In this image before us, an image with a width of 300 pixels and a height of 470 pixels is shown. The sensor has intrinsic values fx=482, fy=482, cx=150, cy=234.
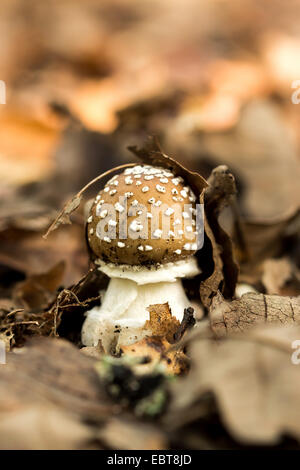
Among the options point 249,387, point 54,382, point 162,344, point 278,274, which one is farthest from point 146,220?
point 278,274

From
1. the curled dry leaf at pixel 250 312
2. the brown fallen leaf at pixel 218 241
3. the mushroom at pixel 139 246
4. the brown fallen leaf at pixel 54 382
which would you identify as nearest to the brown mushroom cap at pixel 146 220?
the mushroom at pixel 139 246

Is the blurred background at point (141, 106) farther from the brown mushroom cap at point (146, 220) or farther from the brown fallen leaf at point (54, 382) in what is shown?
the brown fallen leaf at point (54, 382)

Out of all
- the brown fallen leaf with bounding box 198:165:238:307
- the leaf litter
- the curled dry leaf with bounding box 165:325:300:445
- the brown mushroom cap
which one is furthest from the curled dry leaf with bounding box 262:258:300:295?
the curled dry leaf with bounding box 165:325:300:445

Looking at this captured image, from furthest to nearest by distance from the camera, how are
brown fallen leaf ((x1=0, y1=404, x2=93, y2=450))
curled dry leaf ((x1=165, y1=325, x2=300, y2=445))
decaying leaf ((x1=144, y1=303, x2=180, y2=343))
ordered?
decaying leaf ((x1=144, y1=303, x2=180, y2=343)), brown fallen leaf ((x1=0, y1=404, x2=93, y2=450)), curled dry leaf ((x1=165, y1=325, x2=300, y2=445))

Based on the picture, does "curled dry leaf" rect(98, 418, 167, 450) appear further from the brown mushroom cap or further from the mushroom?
the brown mushroom cap

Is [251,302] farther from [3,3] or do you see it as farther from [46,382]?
[3,3]

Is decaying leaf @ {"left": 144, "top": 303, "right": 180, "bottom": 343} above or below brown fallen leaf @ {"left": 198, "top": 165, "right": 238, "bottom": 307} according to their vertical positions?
below

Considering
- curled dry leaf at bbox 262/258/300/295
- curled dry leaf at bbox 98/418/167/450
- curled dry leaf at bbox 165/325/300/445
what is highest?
curled dry leaf at bbox 262/258/300/295
